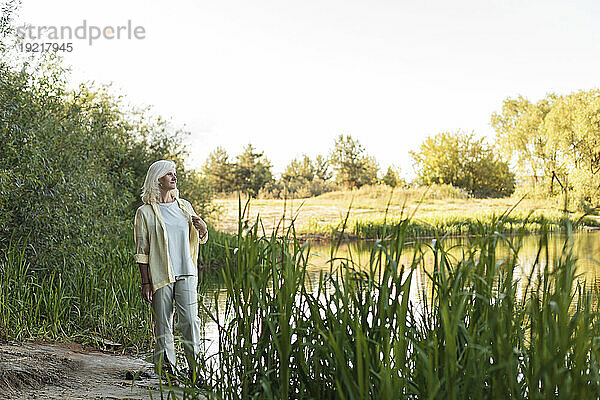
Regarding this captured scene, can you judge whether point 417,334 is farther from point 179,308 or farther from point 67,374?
point 67,374

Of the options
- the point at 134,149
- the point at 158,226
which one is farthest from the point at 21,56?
the point at 134,149

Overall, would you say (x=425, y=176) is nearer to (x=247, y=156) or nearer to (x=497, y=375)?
(x=247, y=156)

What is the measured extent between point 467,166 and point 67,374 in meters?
36.0

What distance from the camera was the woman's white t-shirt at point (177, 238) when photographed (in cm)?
425

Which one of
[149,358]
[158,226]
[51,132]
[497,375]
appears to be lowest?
[149,358]

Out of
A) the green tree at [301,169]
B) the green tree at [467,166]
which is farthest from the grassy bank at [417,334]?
the green tree at [301,169]

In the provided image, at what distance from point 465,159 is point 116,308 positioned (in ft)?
114

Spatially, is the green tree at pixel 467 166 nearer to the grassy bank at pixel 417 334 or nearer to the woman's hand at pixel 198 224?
the woman's hand at pixel 198 224

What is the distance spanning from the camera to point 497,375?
1.88 metres

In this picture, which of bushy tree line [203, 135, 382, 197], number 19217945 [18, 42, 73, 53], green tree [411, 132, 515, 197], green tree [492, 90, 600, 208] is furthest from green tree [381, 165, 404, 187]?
number 19217945 [18, 42, 73, 53]

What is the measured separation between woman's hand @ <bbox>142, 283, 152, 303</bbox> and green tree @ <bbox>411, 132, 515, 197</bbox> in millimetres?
33670

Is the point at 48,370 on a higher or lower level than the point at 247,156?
lower

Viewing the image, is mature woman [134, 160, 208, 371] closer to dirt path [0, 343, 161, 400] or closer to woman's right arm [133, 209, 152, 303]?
woman's right arm [133, 209, 152, 303]

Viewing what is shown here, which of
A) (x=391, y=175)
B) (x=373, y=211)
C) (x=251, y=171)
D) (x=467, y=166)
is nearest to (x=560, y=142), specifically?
(x=467, y=166)
